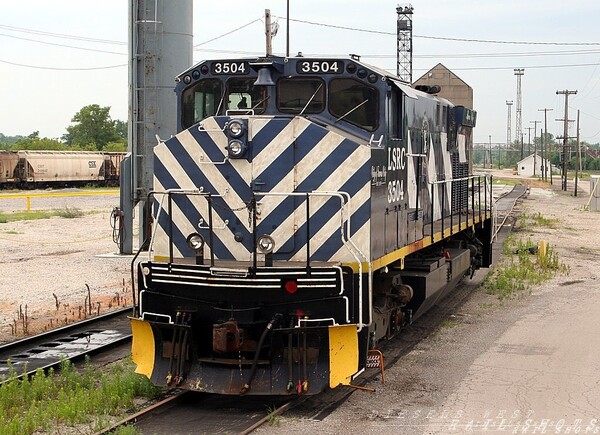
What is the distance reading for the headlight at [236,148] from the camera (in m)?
7.70

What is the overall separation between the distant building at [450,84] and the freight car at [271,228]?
106 feet

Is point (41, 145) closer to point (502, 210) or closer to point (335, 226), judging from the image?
point (502, 210)

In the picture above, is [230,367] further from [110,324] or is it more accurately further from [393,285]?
[110,324]

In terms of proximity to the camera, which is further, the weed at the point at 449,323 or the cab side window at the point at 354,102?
the weed at the point at 449,323

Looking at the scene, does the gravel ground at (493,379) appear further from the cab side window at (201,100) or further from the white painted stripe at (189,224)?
the cab side window at (201,100)

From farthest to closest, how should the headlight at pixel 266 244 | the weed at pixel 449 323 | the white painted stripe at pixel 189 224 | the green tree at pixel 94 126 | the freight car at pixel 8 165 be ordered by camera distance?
the green tree at pixel 94 126
the freight car at pixel 8 165
the weed at pixel 449 323
the white painted stripe at pixel 189 224
the headlight at pixel 266 244

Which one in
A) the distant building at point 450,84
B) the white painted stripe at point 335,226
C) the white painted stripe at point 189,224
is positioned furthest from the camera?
the distant building at point 450,84

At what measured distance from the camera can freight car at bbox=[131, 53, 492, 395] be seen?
24.0 feet

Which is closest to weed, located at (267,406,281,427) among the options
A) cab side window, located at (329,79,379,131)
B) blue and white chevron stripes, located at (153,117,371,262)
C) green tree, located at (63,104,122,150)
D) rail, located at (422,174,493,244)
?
blue and white chevron stripes, located at (153,117,371,262)

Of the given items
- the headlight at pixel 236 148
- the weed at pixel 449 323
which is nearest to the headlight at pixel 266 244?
the headlight at pixel 236 148

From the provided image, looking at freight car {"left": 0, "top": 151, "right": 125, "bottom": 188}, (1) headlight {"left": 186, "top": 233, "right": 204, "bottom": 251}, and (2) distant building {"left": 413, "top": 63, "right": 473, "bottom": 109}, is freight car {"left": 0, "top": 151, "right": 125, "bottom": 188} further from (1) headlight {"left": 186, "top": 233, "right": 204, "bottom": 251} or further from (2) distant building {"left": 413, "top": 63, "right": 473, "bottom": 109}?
(1) headlight {"left": 186, "top": 233, "right": 204, "bottom": 251}

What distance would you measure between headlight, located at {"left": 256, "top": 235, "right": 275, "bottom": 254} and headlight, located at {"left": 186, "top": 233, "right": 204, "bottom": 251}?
0.57 meters

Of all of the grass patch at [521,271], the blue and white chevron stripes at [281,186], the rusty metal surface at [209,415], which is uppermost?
the blue and white chevron stripes at [281,186]

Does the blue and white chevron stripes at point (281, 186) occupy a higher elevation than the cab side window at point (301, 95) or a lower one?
lower
